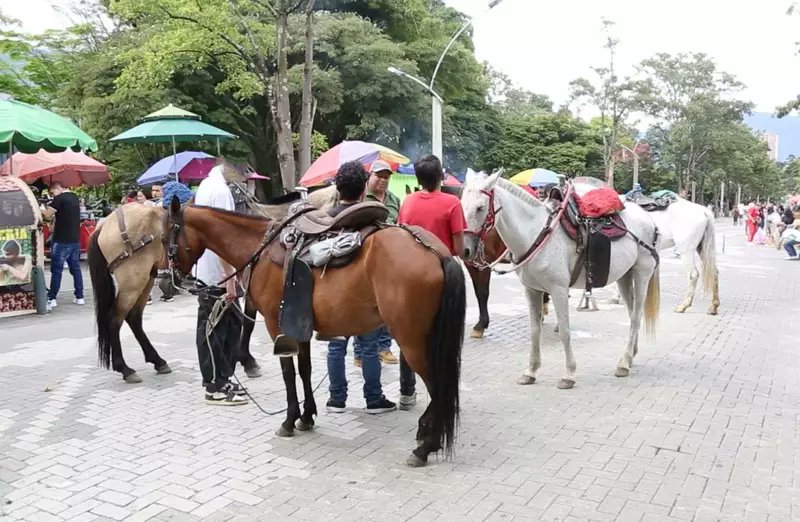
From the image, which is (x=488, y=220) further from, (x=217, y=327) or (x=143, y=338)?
(x=143, y=338)

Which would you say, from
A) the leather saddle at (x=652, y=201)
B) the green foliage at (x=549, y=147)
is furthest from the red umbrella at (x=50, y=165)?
the green foliage at (x=549, y=147)

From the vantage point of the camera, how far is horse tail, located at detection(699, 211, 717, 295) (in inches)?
374

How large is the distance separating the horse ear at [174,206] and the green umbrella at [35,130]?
5967 millimetres

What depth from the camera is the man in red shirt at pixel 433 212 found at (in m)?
5.16

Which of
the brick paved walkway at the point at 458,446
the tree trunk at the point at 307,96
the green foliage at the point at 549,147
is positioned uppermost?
the green foliage at the point at 549,147

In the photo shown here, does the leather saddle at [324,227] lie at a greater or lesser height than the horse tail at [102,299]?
greater

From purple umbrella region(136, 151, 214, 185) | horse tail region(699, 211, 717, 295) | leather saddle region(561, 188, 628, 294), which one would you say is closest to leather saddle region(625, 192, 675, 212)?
horse tail region(699, 211, 717, 295)

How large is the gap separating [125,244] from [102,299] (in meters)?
0.55

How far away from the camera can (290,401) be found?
4734mm

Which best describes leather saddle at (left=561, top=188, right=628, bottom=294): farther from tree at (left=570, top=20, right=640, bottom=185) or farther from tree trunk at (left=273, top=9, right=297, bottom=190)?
tree at (left=570, top=20, right=640, bottom=185)

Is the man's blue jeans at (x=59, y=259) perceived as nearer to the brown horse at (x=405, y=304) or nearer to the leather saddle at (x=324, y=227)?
the brown horse at (x=405, y=304)

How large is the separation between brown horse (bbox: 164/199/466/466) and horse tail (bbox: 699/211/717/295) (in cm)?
675

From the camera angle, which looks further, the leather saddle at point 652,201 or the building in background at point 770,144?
the building in background at point 770,144

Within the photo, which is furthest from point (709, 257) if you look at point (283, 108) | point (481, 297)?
point (283, 108)
